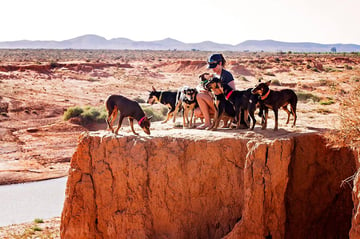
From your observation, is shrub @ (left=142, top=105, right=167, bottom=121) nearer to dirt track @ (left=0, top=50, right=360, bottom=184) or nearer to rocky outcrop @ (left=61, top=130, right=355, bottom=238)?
dirt track @ (left=0, top=50, right=360, bottom=184)

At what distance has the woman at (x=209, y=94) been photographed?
423 inches

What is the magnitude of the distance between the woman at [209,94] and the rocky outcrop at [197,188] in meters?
1.41

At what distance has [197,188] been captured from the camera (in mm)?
9422

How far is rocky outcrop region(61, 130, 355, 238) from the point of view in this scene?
920cm

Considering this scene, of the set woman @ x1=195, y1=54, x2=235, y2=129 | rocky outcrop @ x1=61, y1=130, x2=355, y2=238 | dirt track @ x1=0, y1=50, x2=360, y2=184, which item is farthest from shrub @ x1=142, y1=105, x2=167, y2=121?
rocky outcrop @ x1=61, y1=130, x2=355, y2=238

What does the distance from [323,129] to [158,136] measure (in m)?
3.11

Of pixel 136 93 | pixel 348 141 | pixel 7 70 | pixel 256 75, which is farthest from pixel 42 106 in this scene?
pixel 348 141

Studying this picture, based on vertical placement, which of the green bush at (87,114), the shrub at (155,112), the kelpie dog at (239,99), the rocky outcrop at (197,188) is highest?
the kelpie dog at (239,99)

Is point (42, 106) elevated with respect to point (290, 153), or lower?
lower

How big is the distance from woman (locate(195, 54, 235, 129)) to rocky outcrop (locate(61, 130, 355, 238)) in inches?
55.4

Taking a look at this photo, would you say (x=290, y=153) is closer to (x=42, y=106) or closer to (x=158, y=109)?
(x=158, y=109)

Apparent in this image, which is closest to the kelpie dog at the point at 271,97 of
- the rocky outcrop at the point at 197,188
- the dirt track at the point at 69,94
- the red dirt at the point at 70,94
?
the red dirt at the point at 70,94

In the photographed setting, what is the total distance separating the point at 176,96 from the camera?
12.6 meters

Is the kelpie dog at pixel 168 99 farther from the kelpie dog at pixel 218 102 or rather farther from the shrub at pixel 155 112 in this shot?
the shrub at pixel 155 112
